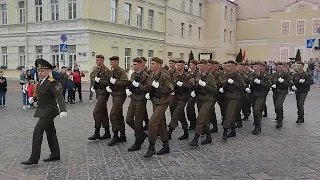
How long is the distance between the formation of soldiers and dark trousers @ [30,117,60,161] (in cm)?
167

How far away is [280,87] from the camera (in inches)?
464

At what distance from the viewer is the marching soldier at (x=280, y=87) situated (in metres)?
11.7

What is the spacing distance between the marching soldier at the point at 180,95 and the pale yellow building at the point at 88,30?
1799cm

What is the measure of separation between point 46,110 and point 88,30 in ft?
78.6

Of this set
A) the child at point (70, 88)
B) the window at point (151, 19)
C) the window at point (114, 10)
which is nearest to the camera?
the child at point (70, 88)

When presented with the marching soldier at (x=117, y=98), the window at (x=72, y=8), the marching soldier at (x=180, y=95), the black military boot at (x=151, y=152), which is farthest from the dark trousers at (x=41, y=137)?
the window at (x=72, y=8)

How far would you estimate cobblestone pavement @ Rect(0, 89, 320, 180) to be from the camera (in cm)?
663

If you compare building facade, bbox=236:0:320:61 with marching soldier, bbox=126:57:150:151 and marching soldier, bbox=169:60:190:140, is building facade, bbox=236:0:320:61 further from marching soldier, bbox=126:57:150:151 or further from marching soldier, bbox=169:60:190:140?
marching soldier, bbox=126:57:150:151

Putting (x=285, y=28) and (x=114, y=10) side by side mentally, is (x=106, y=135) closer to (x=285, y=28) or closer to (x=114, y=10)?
(x=114, y=10)

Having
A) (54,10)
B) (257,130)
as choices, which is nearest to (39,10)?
(54,10)

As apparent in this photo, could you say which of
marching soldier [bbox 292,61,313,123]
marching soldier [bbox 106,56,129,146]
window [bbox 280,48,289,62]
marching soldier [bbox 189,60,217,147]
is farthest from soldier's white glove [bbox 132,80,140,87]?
window [bbox 280,48,289,62]

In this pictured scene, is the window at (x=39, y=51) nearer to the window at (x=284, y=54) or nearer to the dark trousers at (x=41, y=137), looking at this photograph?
the dark trousers at (x=41, y=137)

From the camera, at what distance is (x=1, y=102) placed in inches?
655

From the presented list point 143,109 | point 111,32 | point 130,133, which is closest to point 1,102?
point 130,133
